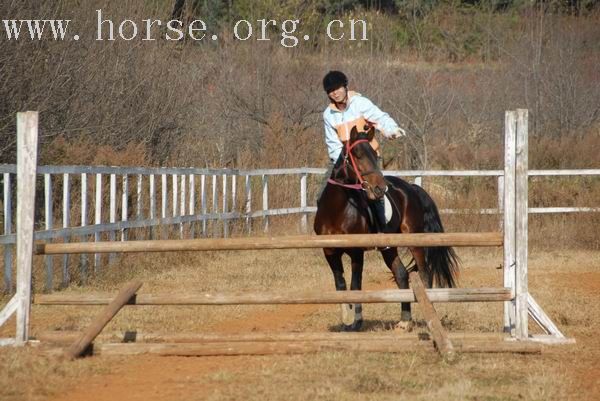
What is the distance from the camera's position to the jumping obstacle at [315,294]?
902 centimetres

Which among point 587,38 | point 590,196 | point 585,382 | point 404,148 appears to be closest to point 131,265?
point 585,382

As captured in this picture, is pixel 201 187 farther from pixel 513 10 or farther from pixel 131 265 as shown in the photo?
pixel 513 10

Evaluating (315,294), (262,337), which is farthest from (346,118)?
(262,337)

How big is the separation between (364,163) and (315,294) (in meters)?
1.51

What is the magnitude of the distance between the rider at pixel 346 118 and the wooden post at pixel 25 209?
2844 millimetres

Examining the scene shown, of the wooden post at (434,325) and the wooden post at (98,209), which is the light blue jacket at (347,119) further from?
the wooden post at (98,209)

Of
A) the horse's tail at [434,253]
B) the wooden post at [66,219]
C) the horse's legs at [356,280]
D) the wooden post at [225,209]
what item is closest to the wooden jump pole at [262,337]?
the horse's legs at [356,280]

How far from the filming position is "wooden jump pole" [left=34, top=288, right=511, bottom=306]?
29.9ft

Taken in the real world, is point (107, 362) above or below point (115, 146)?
below

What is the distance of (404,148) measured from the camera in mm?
35344

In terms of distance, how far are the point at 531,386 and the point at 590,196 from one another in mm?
17346

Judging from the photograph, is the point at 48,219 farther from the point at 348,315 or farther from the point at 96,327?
the point at 96,327

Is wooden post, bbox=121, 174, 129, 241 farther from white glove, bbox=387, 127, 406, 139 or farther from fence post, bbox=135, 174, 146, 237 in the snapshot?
white glove, bbox=387, 127, 406, 139

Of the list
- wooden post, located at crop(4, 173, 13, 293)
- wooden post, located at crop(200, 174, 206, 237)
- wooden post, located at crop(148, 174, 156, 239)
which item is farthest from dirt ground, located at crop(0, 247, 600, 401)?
wooden post, located at crop(200, 174, 206, 237)
